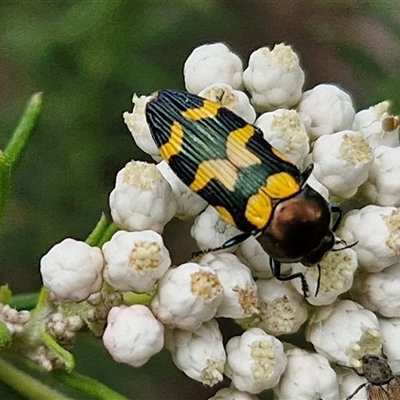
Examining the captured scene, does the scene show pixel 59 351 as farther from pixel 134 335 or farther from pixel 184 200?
pixel 184 200

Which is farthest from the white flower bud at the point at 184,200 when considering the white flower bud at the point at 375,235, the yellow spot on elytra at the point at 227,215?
the white flower bud at the point at 375,235

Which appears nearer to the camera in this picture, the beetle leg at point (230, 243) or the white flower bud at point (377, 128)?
the beetle leg at point (230, 243)

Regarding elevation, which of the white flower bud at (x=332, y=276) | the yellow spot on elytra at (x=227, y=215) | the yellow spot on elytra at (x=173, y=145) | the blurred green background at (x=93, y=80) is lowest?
the blurred green background at (x=93, y=80)

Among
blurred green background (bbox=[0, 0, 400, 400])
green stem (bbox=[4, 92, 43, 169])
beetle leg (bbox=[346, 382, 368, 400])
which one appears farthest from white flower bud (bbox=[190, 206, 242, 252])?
blurred green background (bbox=[0, 0, 400, 400])

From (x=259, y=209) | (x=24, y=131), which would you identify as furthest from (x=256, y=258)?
(x=24, y=131)

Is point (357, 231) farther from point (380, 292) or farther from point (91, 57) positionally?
point (91, 57)

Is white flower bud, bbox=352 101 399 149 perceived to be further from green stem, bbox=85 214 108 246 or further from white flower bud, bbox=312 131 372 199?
green stem, bbox=85 214 108 246

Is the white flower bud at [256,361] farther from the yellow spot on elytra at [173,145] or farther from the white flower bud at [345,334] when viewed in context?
the yellow spot on elytra at [173,145]

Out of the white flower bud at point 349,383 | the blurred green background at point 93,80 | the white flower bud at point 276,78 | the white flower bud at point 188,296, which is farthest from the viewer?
the blurred green background at point 93,80
